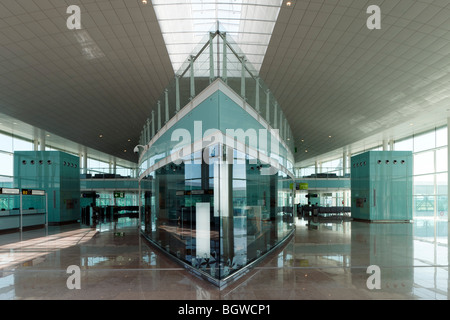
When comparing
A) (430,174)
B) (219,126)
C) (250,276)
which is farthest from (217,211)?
(430,174)

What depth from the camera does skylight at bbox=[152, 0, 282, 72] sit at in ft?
44.0

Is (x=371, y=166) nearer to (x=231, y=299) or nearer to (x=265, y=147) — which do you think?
(x=265, y=147)

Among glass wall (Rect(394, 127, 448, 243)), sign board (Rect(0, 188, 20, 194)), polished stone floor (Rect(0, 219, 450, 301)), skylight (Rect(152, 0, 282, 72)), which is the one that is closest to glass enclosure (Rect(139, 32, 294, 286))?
polished stone floor (Rect(0, 219, 450, 301))

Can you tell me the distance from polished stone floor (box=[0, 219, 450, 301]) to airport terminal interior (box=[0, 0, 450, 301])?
0.19ft

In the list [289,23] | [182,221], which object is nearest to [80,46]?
[289,23]

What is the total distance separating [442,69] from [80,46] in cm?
1759

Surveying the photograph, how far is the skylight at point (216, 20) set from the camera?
13414 mm

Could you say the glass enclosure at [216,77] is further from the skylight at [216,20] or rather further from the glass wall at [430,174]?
the glass wall at [430,174]

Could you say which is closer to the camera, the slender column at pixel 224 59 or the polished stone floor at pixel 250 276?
the polished stone floor at pixel 250 276

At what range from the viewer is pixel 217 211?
678cm

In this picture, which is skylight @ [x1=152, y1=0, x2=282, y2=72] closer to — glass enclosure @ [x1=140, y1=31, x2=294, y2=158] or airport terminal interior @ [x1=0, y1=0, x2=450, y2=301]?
airport terminal interior @ [x1=0, y1=0, x2=450, y2=301]

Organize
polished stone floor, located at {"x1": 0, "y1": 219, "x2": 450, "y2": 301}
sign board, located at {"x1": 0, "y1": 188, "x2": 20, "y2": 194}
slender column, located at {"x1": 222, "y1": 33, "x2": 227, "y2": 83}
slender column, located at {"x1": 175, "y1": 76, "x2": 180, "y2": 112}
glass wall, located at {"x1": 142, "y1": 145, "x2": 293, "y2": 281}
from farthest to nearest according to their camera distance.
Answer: sign board, located at {"x1": 0, "y1": 188, "x2": 20, "y2": 194}, slender column, located at {"x1": 175, "y1": 76, "x2": 180, "y2": 112}, slender column, located at {"x1": 222, "y1": 33, "x2": 227, "y2": 83}, glass wall, located at {"x1": 142, "y1": 145, "x2": 293, "y2": 281}, polished stone floor, located at {"x1": 0, "y1": 219, "x2": 450, "y2": 301}

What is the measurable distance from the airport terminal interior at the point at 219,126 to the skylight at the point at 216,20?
0.26 feet

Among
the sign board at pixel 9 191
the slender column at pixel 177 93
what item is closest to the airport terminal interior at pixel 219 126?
the slender column at pixel 177 93
